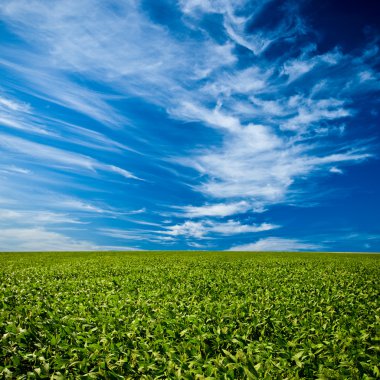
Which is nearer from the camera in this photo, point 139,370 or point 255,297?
point 139,370

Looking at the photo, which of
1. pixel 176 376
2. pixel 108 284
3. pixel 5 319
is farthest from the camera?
pixel 108 284

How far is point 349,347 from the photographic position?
715cm

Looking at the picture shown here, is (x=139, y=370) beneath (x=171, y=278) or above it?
beneath

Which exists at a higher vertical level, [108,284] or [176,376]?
[108,284]

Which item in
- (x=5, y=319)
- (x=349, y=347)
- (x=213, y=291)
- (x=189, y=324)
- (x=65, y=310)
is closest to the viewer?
(x=349, y=347)

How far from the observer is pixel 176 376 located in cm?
541

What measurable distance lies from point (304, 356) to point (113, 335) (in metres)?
4.36

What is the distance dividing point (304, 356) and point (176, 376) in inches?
96.8

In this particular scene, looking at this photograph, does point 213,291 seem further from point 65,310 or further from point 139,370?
point 139,370

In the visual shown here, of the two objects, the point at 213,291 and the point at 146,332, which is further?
the point at 213,291

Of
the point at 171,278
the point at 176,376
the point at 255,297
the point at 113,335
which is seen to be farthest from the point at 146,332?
the point at 171,278

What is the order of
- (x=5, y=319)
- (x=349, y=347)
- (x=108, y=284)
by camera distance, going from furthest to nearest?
1. (x=108, y=284)
2. (x=5, y=319)
3. (x=349, y=347)

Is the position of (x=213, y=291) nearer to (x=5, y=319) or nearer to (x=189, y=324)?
(x=189, y=324)

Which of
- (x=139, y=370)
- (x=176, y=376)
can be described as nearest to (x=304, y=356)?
(x=176, y=376)
